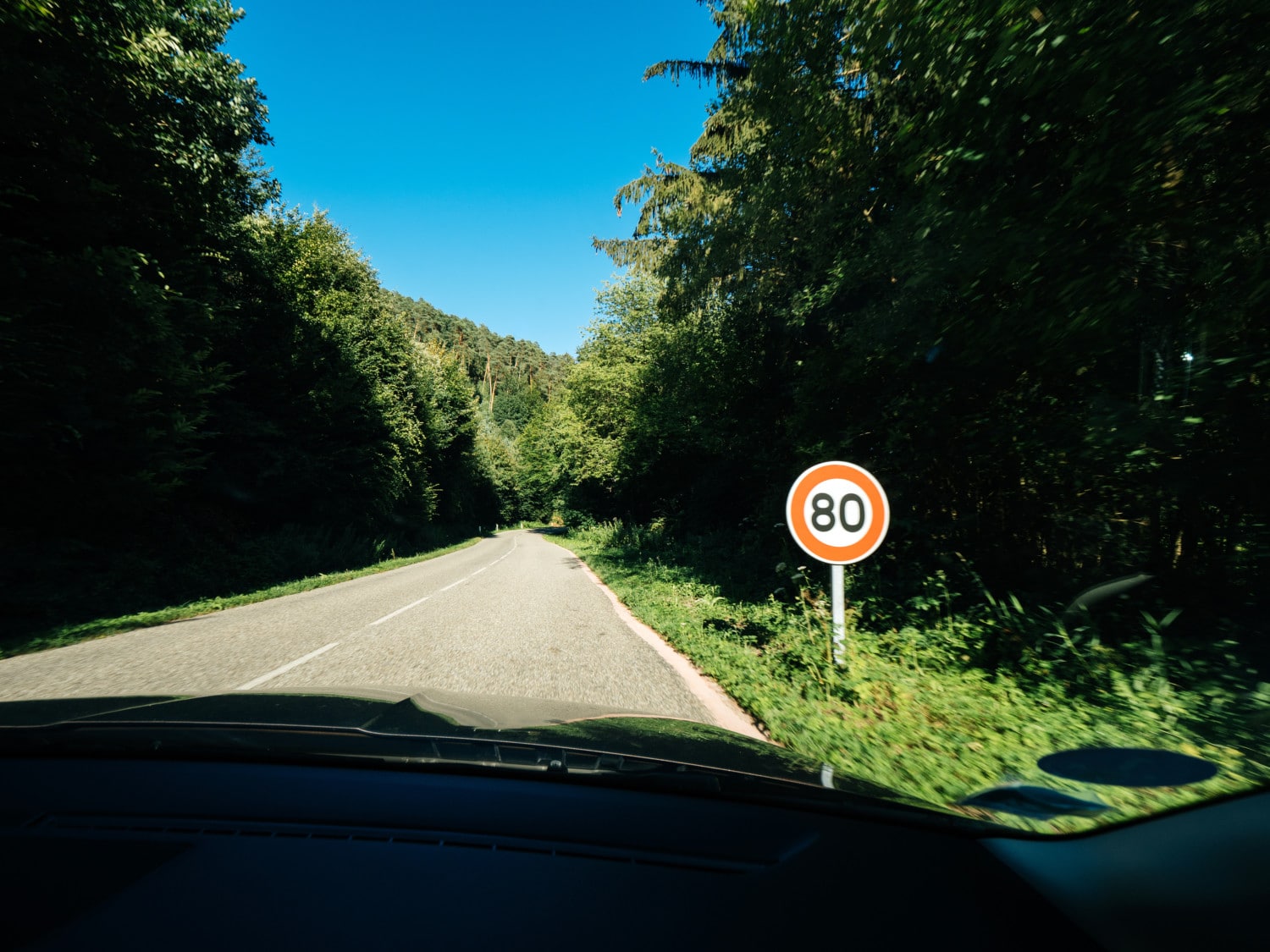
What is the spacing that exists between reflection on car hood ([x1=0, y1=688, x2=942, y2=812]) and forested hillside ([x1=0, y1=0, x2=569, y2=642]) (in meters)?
8.87

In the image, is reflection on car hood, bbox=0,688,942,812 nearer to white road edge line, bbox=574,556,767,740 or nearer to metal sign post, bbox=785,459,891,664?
white road edge line, bbox=574,556,767,740

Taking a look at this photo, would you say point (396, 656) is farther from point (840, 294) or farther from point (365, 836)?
point (840, 294)

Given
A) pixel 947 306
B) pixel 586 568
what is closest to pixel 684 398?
pixel 586 568

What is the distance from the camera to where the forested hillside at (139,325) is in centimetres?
872

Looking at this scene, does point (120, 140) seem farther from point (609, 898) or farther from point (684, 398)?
point (609, 898)

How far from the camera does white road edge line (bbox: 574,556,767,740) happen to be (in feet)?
14.1

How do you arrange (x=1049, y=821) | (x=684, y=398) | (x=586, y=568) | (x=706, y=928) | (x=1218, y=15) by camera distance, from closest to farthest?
(x=706, y=928) < (x=1049, y=821) < (x=1218, y=15) < (x=684, y=398) < (x=586, y=568)

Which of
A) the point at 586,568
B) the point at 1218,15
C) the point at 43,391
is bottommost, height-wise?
the point at 586,568

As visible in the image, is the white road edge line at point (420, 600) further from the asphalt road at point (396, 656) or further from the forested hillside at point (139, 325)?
the forested hillside at point (139, 325)

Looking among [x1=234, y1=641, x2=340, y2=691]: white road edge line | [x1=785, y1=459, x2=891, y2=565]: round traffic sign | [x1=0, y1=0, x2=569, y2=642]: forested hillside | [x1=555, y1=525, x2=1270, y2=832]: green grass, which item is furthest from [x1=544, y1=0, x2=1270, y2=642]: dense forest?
[x1=0, y1=0, x2=569, y2=642]: forested hillside

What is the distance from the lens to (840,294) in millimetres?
7930

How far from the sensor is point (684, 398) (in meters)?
15.6

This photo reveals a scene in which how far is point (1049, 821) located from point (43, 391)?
41.8 feet

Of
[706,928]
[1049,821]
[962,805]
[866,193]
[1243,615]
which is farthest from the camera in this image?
[866,193]
